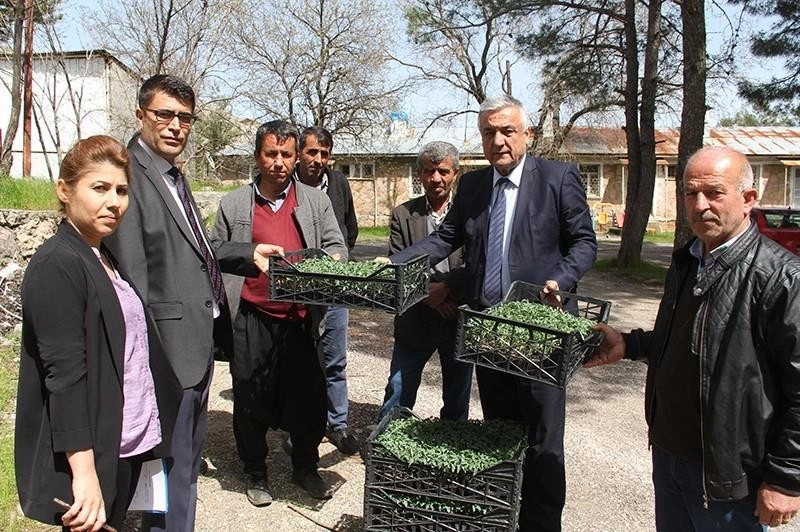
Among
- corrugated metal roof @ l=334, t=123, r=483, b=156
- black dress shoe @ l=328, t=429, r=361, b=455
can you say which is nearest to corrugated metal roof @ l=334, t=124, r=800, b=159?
corrugated metal roof @ l=334, t=123, r=483, b=156

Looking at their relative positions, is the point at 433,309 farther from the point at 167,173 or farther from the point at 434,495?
the point at 167,173

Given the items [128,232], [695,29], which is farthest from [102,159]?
[695,29]

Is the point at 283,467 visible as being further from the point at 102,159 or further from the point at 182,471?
the point at 102,159

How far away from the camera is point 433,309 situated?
3.97 metres

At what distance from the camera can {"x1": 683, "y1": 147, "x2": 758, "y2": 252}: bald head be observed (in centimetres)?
213

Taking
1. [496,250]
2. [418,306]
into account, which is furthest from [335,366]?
[496,250]

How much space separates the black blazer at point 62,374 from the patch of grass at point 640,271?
11719mm

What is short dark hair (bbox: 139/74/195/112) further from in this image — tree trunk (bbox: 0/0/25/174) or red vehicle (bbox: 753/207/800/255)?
red vehicle (bbox: 753/207/800/255)

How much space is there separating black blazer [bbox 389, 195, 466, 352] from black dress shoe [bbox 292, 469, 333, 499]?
3.04 ft

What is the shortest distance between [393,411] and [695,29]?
970cm

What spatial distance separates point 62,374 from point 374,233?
23679 millimetres

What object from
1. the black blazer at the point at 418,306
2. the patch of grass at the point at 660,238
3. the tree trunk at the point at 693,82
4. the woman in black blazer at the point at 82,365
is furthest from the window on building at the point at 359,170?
the woman in black blazer at the point at 82,365

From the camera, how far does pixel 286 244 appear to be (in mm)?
3750

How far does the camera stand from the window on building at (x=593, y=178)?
28.0 meters
